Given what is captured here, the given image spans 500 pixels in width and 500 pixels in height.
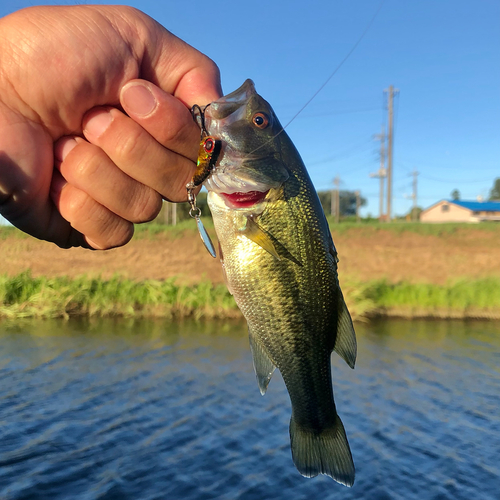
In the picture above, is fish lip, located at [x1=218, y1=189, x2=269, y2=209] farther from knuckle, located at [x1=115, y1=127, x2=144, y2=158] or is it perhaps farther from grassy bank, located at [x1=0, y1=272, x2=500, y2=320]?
grassy bank, located at [x1=0, y1=272, x2=500, y2=320]

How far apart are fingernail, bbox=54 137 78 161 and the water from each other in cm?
605

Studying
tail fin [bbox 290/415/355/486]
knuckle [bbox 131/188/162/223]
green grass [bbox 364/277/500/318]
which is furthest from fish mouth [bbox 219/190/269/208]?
green grass [bbox 364/277/500/318]

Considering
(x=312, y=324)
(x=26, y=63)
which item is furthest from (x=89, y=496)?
(x=26, y=63)

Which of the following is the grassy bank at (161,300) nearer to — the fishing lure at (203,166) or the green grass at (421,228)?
the green grass at (421,228)

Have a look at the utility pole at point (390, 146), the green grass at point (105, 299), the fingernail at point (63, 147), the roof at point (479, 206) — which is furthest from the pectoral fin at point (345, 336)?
the roof at point (479, 206)

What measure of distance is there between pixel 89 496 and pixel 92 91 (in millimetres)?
6490

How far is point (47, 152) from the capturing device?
2348mm

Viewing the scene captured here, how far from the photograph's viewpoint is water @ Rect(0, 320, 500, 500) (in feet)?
23.7

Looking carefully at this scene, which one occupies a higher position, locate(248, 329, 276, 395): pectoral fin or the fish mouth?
the fish mouth

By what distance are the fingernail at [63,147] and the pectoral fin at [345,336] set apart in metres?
1.55

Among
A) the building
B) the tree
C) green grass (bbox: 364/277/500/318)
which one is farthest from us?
the tree

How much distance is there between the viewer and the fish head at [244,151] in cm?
218

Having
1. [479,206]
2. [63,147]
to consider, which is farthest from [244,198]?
[479,206]

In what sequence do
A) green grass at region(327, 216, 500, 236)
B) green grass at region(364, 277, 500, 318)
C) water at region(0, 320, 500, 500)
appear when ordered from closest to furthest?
water at region(0, 320, 500, 500), green grass at region(364, 277, 500, 318), green grass at region(327, 216, 500, 236)
